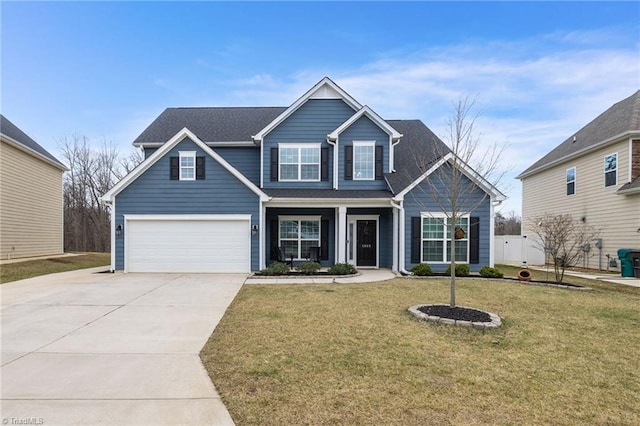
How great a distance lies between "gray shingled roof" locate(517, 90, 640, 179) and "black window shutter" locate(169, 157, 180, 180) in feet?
60.6

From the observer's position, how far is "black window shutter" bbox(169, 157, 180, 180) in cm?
1320

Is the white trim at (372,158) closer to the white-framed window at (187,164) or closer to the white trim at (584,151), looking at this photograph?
the white-framed window at (187,164)

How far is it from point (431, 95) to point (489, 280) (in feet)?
36.2

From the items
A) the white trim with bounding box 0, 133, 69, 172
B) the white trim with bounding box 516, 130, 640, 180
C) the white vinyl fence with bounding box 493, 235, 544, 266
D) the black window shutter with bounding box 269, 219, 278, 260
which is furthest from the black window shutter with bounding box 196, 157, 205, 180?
the white trim with bounding box 516, 130, 640, 180

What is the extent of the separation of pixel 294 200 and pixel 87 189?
27.4 meters

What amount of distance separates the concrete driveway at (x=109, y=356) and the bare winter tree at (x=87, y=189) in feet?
80.5

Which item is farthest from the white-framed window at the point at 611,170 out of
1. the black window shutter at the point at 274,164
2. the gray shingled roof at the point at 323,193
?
the black window shutter at the point at 274,164

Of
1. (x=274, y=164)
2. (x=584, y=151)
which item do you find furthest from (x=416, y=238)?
(x=584, y=151)

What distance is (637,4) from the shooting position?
43.2 ft

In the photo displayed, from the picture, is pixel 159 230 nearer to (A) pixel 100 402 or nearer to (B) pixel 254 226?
(B) pixel 254 226

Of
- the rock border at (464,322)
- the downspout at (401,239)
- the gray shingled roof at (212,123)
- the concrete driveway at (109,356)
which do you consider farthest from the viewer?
the gray shingled roof at (212,123)

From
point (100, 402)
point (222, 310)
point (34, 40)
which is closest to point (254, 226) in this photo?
point (222, 310)

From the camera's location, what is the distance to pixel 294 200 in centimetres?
1335

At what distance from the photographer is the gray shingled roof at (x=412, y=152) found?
46.0ft
